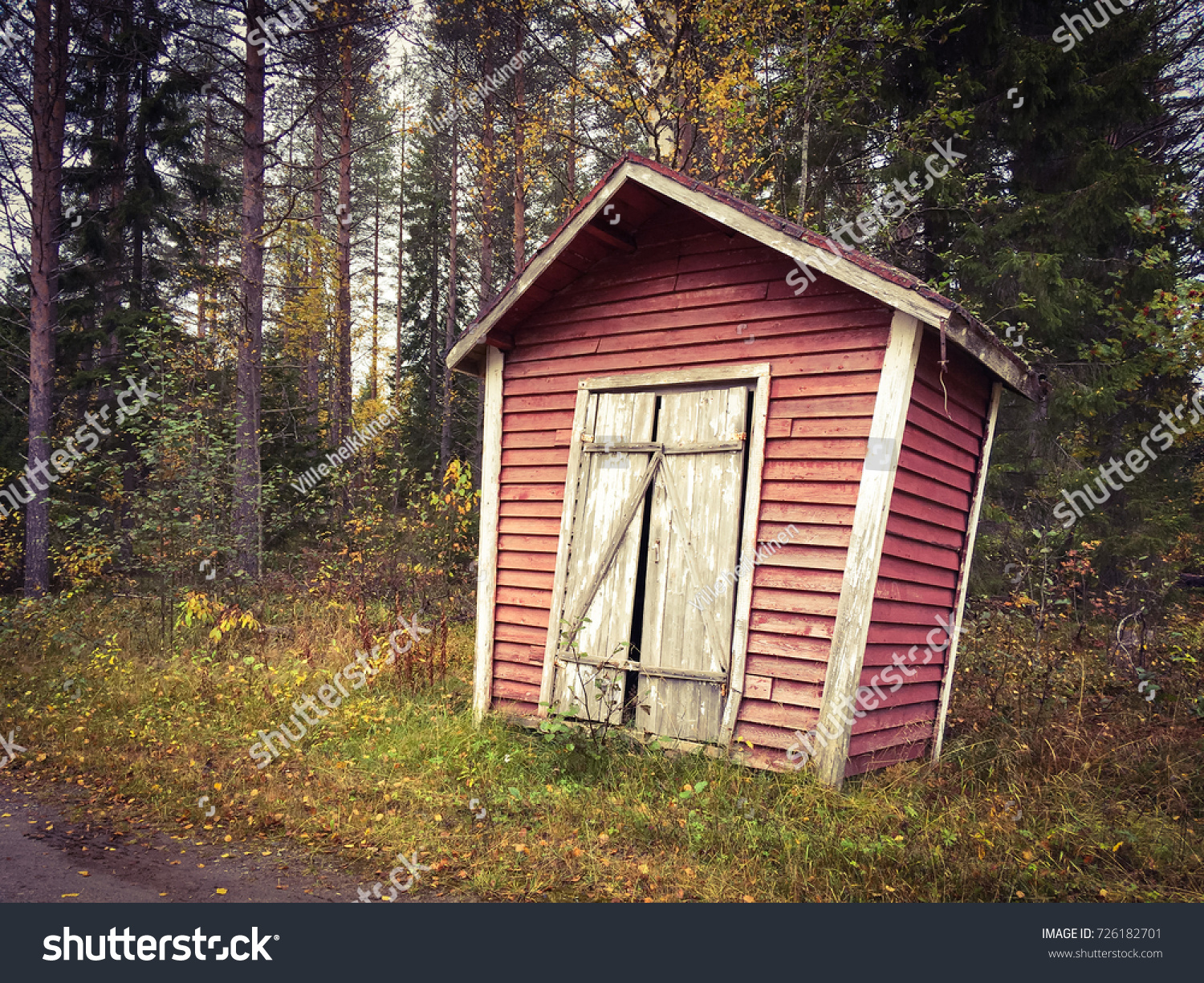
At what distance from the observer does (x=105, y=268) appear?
48.0ft

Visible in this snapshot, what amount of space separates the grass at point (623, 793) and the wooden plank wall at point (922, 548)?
325 millimetres

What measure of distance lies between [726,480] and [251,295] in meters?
9.33

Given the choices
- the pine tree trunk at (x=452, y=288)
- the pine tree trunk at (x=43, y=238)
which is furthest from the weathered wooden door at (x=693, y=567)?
Answer: the pine tree trunk at (x=452, y=288)

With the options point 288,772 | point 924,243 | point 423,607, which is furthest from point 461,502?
point 924,243

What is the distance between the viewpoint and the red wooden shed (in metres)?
5.25

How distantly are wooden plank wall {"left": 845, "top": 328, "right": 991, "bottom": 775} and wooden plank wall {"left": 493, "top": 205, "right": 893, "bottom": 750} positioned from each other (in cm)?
40

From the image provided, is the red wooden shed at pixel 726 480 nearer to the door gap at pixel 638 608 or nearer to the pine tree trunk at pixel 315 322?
the door gap at pixel 638 608

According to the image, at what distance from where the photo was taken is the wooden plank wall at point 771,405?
5.32 meters

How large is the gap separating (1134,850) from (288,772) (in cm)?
548

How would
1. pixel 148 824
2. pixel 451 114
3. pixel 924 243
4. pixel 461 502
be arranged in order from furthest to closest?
pixel 451 114
pixel 461 502
pixel 924 243
pixel 148 824

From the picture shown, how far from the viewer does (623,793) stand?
16.9 feet

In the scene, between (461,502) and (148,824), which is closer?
(148,824)

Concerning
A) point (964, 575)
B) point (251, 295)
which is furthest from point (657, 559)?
point (251, 295)

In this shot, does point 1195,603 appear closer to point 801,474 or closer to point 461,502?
point 801,474
